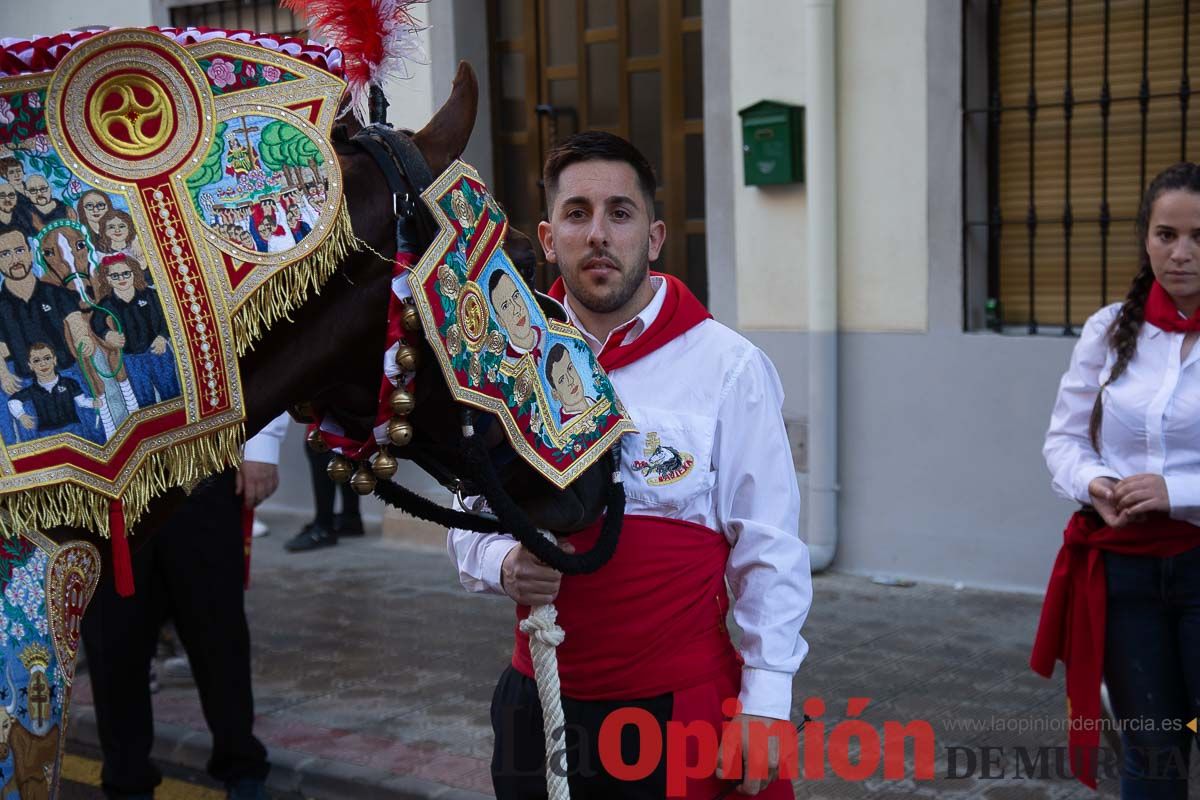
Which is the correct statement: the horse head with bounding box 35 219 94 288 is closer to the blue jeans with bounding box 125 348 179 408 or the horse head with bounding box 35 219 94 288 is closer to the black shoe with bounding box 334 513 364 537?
the blue jeans with bounding box 125 348 179 408

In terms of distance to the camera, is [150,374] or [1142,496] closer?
[150,374]

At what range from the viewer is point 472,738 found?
5.17m

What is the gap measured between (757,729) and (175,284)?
1493mm

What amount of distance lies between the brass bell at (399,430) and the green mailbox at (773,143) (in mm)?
5417

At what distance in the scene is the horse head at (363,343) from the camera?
1.78 meters

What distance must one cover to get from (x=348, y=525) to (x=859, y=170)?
14.2ft

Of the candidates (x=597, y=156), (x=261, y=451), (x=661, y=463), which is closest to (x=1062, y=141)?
(x=261, y=451)

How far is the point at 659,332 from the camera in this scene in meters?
2.71

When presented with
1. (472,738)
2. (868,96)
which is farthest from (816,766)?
(868,96)

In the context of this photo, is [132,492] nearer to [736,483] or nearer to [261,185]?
[261,185]

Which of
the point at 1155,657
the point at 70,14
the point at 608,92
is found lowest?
the point at 1155,657

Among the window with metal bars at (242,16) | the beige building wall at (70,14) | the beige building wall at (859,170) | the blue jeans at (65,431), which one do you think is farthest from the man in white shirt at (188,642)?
the beige building wall at (70,14)

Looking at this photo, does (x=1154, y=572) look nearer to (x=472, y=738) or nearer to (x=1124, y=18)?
(x=472, y=738)

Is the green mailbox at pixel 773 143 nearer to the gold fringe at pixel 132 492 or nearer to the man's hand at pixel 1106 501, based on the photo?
the man's hand at pixel 1106 501
